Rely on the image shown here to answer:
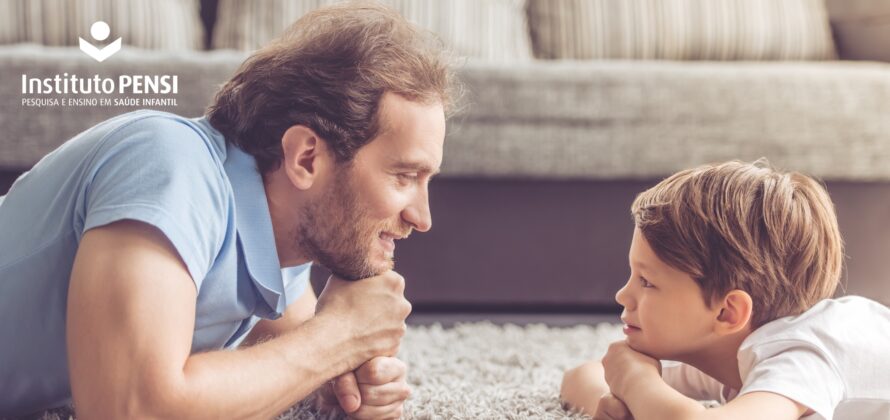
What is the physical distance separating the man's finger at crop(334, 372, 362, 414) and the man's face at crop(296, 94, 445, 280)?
116 mm

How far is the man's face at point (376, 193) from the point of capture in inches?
40.8

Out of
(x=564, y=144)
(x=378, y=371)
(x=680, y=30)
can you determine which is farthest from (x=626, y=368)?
(x=680, y=30)

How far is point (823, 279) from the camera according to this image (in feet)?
3.43

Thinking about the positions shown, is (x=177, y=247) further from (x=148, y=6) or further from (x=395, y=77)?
(x=148, y=6)

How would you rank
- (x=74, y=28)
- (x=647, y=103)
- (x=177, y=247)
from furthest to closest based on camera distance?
(x=74, y=28) → (x=647, y=103) → (x=177, y=247)

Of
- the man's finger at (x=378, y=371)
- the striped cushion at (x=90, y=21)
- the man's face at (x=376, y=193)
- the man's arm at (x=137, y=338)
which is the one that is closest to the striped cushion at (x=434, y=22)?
the striped cushion at (x=90, y=21)

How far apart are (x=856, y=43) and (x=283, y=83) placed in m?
1.65

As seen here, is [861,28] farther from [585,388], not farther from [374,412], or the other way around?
[374,412]

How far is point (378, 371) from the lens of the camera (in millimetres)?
1034

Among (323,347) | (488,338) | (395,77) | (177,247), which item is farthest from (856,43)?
(177,247)

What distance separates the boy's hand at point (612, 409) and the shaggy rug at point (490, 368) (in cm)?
8

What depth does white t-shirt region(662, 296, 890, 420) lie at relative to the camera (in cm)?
91

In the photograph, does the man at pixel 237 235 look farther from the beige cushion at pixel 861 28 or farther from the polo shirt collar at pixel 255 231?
the beige cushion at pixel 861 28

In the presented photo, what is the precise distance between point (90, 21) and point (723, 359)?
1522 millimetres
